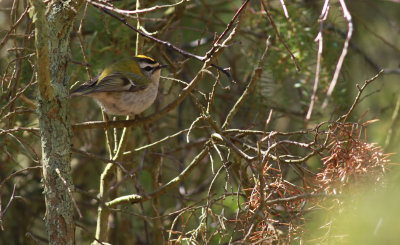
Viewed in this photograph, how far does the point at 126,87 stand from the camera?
3.64 m

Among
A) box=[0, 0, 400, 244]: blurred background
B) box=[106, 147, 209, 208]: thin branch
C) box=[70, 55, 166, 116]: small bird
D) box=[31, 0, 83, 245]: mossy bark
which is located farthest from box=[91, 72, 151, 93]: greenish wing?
box=[31, 0, 83, 245]: mossy bark

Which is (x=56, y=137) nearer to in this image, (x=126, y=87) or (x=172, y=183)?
(x=172, y=183)

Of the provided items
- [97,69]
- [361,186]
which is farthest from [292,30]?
[361,186]

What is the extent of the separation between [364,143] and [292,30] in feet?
6.72

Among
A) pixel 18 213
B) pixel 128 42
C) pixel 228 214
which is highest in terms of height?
pixel 128 42

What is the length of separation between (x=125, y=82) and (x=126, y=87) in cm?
6

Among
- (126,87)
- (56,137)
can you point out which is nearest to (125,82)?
(126,87)

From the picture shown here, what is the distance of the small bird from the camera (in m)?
3.37

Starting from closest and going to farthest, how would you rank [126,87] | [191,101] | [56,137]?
[56,137] → [126,87] → [191,101]

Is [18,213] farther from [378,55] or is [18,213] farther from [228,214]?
[378,55]

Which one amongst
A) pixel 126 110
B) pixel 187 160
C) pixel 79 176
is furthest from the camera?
pixel 187 160

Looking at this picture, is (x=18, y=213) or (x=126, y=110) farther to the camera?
(x=18, y=213)

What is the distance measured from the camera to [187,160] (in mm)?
5297

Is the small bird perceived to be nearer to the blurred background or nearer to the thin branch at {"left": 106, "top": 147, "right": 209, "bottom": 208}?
the blurred background
